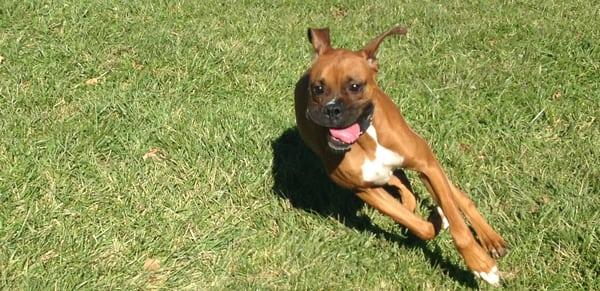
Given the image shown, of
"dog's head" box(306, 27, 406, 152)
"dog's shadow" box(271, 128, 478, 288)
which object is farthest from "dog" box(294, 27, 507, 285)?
"dog's shadow" box(271, 128, 478, 288)

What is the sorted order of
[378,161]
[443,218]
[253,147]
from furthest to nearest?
[253,147] < [443,218] < [378,161]

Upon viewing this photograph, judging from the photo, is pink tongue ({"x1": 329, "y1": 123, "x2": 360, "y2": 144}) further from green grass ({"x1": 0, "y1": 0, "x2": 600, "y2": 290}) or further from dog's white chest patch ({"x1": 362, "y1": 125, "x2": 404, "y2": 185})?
green grass ({"x1": 0, "y1": 0, "x2": 600, "y2": 290})

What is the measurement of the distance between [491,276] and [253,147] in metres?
2.31

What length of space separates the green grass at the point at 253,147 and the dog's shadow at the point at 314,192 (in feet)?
0.05

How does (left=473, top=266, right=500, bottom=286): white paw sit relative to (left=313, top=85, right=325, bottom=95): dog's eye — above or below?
below

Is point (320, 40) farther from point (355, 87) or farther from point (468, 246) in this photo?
point (468, 246)

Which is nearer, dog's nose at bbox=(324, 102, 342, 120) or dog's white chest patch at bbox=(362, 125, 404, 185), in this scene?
dog's nose at bbox=(324, 102, 342, 120)

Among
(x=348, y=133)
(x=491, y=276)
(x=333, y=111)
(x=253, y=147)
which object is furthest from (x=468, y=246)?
(x=253, y=147)

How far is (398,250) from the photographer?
4883 mm

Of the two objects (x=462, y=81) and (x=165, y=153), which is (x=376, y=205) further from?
(x=462, y=81)

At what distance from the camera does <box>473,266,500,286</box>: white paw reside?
14.1ft

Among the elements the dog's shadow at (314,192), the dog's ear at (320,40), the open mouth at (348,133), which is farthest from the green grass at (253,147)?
the dog's ear at (320,40)

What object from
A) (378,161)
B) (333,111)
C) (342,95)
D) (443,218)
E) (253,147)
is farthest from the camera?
(253,147)

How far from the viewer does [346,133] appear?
4355mm
